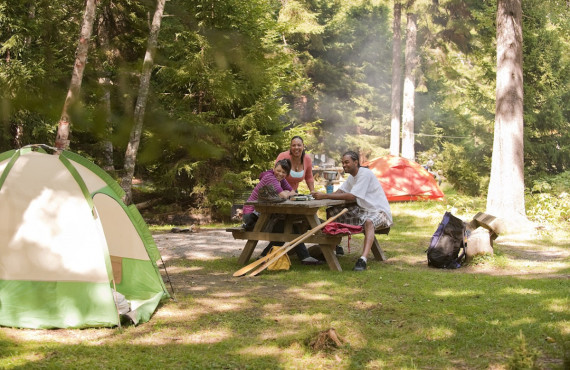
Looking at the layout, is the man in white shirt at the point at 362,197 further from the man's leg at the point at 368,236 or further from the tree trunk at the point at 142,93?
the tree trunk at the point at 142,93

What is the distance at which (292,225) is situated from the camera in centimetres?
835

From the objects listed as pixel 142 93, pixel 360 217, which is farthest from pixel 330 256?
pixel 142 93

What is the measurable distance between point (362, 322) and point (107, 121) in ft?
33.5

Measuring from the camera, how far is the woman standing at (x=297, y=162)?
8859mm

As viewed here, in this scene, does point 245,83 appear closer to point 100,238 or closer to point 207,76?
point 207,76

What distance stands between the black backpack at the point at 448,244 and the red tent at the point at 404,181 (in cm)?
969

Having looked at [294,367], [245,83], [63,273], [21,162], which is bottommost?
[294,367]

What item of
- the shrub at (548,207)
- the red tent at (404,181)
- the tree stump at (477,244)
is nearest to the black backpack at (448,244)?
the tree stump at (477,244)

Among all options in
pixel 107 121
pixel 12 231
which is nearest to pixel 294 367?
pixel 12 231

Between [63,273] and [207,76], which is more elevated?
[207,76]

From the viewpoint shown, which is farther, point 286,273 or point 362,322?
point 286,273

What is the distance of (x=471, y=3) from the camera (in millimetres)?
27469

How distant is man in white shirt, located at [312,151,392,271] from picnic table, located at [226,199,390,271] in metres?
0.14

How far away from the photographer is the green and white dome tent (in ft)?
17.8
